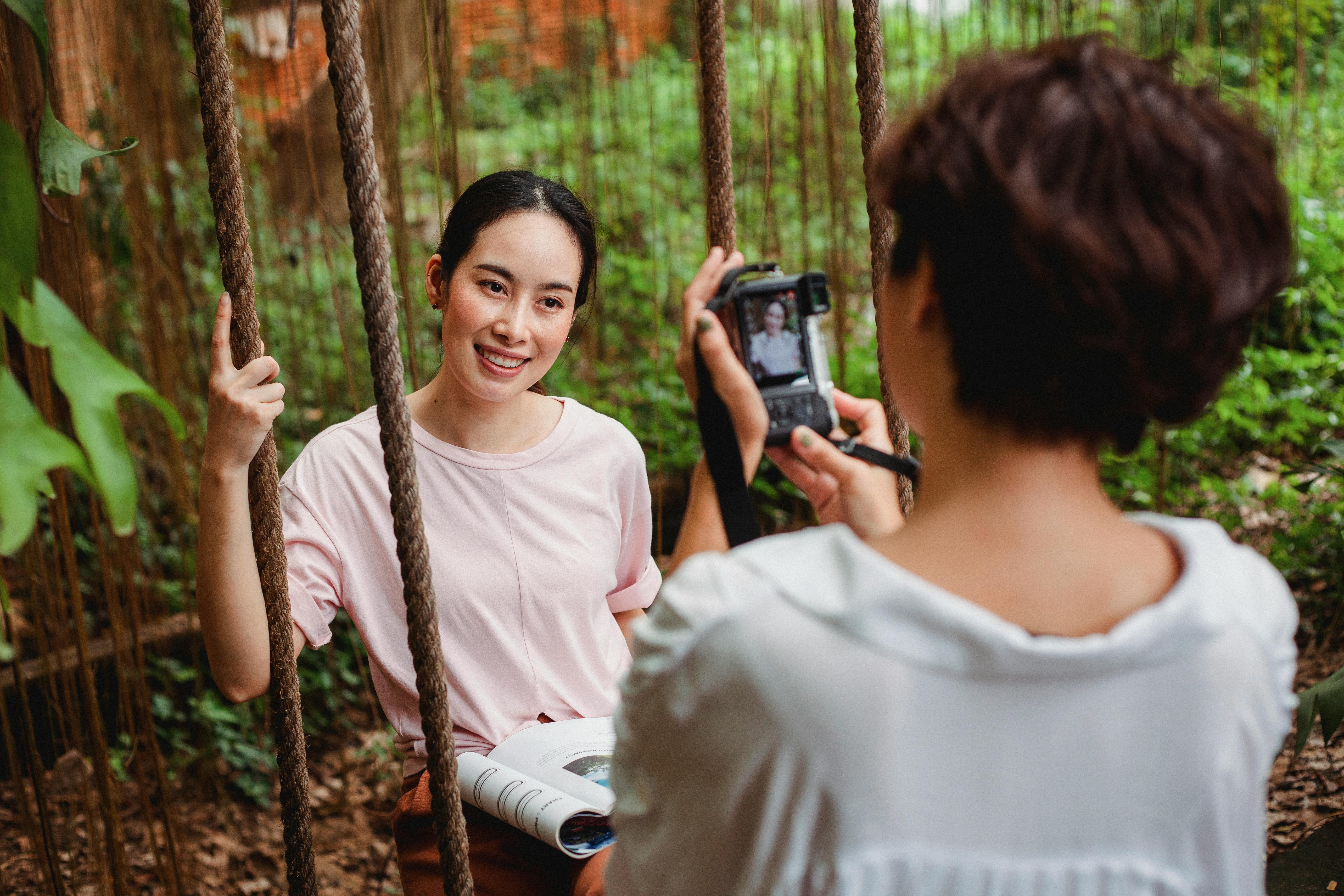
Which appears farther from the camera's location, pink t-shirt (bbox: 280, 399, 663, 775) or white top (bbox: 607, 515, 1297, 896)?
pink t-shirt (bbox: 280, 399, 663, 775)

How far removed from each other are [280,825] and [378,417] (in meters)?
2.02

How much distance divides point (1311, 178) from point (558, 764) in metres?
3.43

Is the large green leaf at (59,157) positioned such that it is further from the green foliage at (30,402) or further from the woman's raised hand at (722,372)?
the woman's raised hand at (722,372)

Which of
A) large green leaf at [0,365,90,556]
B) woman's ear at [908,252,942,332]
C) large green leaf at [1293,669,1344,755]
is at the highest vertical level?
woman's ear at [908,252,942,332]

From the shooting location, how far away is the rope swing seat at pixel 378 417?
0.73 meters

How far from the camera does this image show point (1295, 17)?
270 centimetres

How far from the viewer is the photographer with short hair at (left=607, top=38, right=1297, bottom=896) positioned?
18.3 inches

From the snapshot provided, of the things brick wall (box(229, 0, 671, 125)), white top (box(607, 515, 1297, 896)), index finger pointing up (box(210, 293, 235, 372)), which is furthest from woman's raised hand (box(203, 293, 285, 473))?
brick wall (box(229, 0, 671, 125))

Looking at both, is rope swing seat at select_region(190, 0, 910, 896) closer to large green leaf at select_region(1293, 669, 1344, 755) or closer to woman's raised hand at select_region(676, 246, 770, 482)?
woman's raised hand at select_region(676, 246, 770, 482)

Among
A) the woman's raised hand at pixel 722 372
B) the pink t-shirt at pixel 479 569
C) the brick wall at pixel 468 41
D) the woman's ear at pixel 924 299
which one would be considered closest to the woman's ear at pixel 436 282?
the pink t-shirt at pixel 479 569

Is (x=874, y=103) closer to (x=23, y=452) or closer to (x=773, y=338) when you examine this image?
(x=773, y=338)

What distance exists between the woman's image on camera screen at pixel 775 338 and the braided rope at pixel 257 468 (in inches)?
14.2

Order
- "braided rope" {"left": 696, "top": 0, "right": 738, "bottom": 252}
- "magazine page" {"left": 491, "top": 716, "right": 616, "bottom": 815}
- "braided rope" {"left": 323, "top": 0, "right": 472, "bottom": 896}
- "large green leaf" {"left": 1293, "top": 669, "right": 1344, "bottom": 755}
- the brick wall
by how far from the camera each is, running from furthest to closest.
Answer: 1. the brick wall
2. "large green leaf" {"left": 1293, "top": 669, "right": 1344, "bottom": 755}
3. "magazine page" {"left": 491, "top": 716, "right": 616, "bottom": 815}
4. "braided rope" {"left": 696, "top": 0, "right": 738, "bottom": 252}
5. "braided rope" {"left": 323, "top": 0, "right": 472, "bottom": 896}

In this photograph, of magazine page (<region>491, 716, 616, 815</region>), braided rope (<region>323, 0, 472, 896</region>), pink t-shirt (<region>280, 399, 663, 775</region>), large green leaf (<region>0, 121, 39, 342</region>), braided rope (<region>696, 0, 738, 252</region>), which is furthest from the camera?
pink t-shirt (<region>280, 399, 663, 775</region>)
